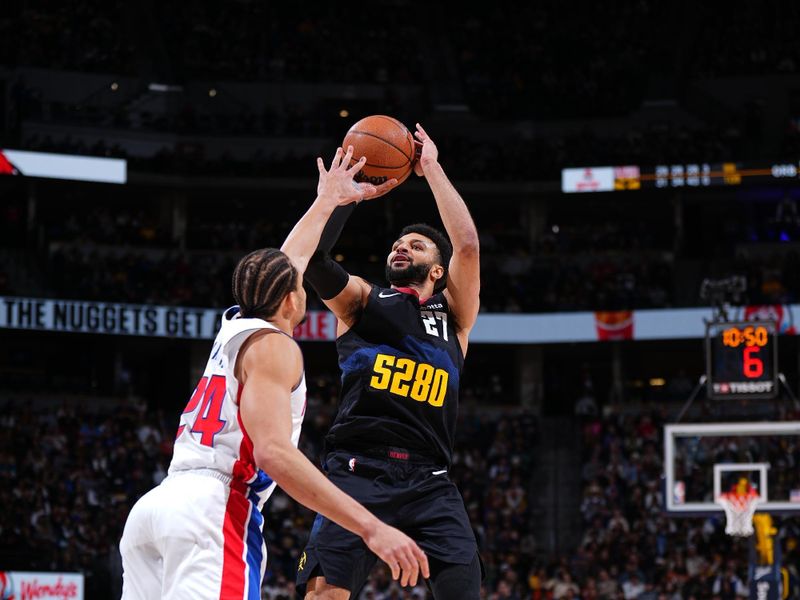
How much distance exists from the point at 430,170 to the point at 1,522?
57.8ft

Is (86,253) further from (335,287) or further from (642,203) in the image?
(335,287)

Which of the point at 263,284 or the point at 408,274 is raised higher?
the point at 408,274

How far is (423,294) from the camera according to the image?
6582 millimetres

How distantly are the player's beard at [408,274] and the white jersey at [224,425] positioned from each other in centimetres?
199

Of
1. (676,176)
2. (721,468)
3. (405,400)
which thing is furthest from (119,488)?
(405,400)

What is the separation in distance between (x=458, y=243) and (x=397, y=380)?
0.82 m

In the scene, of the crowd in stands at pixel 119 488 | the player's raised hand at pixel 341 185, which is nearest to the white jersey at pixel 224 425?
the player's raised hand at pixel 341 185

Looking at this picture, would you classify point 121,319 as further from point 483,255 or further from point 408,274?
point 408,274

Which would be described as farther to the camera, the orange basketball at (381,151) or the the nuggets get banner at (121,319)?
the the nuggets get banner at (121,319)

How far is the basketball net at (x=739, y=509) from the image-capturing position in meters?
15.8

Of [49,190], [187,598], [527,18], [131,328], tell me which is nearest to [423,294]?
[187,598]

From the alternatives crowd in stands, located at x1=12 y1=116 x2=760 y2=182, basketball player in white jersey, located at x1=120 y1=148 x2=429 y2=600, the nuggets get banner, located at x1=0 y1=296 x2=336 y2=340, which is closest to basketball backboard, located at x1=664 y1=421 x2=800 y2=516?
the nuggets get banner, located at x1=0 y1=296 x2=336 y2=340

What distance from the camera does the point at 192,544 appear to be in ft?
14.4

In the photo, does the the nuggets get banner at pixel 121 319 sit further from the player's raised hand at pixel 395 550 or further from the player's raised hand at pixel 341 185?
the player's raised hand at pixel 395 550
